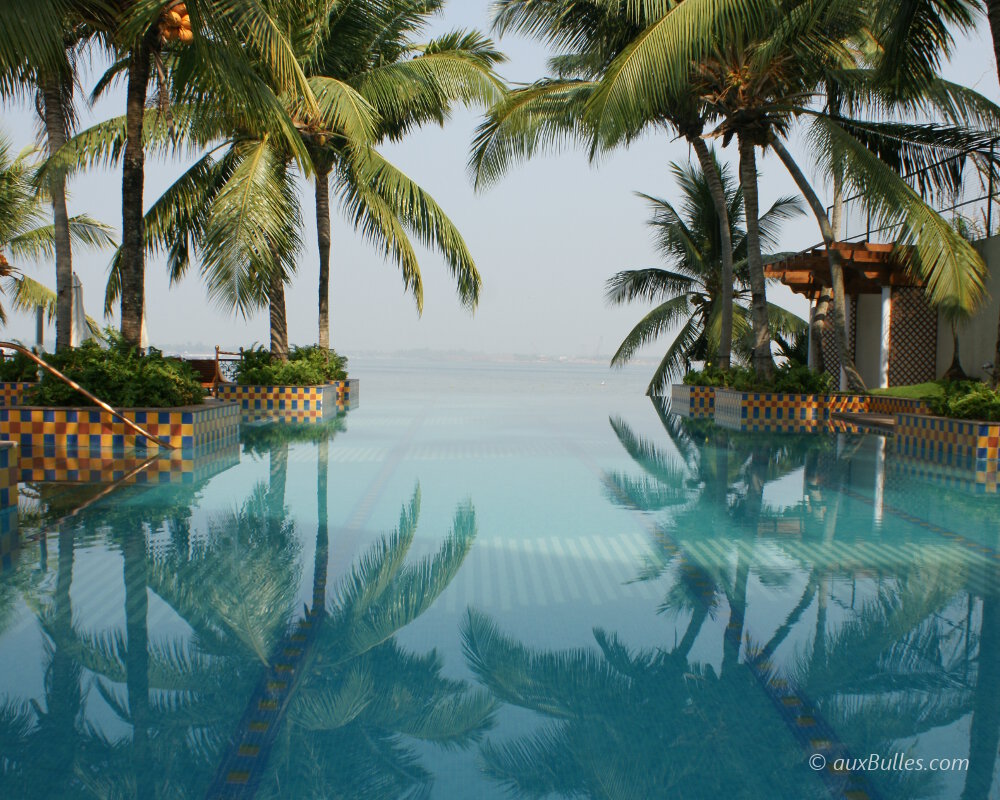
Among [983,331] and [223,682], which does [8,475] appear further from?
[983,331]

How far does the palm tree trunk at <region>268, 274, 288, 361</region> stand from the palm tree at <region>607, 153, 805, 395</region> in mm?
8251

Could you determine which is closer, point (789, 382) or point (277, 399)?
point (789, 382)

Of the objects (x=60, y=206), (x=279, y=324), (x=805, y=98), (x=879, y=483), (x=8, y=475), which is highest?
(x=805, y=98)

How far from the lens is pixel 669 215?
19.9 meters

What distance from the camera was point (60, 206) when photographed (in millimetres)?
10750

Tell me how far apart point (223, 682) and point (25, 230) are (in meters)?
19.9

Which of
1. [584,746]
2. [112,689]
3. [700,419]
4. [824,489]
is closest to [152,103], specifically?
[700,419]

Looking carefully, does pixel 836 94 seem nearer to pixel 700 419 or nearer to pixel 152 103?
pixel 700 419

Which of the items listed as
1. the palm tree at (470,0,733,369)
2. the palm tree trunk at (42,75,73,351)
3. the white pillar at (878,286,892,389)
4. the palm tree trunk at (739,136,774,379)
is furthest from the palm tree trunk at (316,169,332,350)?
the white pillar at (878,286,892,389)

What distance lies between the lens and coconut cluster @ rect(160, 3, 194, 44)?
805cm

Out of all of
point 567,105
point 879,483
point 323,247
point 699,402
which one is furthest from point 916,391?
point 323,247

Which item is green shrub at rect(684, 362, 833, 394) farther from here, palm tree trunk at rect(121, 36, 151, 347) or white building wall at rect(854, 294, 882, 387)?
palm tree trunk at rect(121, 36, 151, 347)

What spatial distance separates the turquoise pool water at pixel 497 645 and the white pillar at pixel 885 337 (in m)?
9.26

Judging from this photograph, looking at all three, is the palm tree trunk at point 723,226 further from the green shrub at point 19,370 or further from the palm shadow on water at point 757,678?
the green shrub at point 19,370
